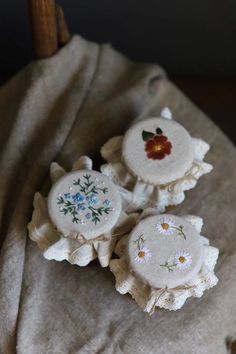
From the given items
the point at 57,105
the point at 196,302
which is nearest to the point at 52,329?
the point at 196,302

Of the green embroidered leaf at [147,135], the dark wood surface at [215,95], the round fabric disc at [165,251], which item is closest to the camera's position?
the round fabric disc at [165,251]

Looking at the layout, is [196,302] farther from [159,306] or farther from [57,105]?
[57,105]

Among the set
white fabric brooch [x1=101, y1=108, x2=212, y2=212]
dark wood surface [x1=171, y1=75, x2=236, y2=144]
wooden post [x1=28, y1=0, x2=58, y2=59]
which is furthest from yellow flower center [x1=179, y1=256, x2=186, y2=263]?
dark wood surface [x1=171, y1=75, x2=236, y2=144]

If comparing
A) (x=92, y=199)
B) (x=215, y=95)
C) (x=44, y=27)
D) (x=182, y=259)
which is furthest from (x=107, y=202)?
(x=215, y=95)

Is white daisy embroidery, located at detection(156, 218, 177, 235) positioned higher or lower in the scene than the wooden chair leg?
lower

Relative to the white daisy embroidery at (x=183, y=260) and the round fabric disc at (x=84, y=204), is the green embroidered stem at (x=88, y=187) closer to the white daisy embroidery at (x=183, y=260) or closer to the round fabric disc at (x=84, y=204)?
the round fabric disc at (x=84, y=204)

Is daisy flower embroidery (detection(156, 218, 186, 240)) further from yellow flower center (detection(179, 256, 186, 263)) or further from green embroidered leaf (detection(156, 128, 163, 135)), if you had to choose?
green embroidered leaf (detection(156, 128, 163, 135))

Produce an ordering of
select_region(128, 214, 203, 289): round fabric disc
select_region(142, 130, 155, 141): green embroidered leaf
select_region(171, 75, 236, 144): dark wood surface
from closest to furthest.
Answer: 1. select_region(128, 214, 203, 289): round fabric disc
2. select_region(142, 130, 155, 141): green embroidered leaf
3. select_region(171, 75, 236, 144): dark wood surface

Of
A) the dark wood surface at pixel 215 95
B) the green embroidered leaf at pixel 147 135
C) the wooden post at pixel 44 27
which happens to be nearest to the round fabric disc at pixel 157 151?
the green embroidered leaf at pixel 147 135
